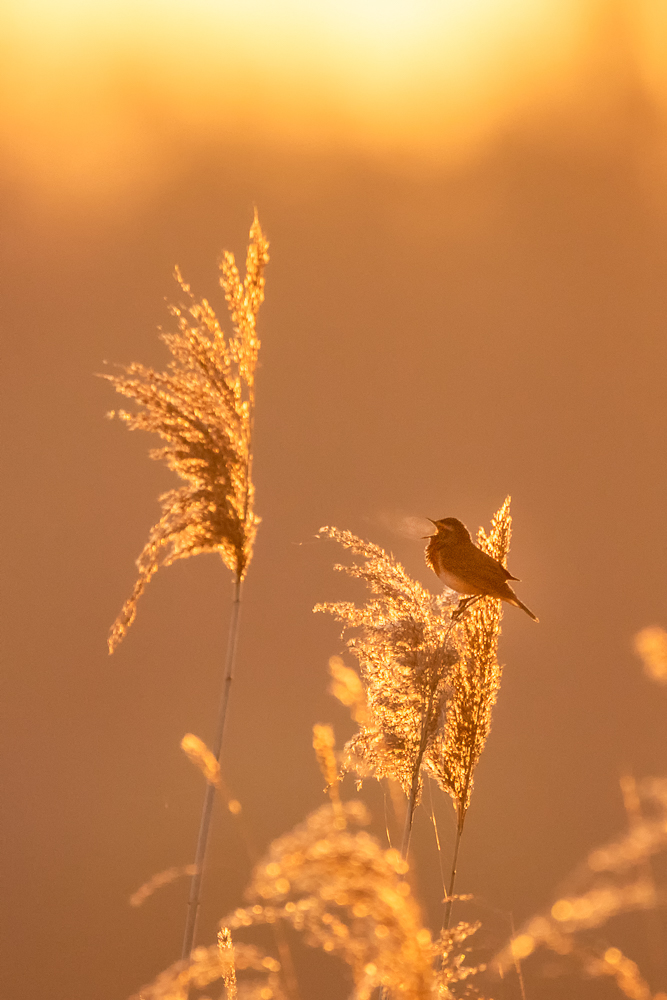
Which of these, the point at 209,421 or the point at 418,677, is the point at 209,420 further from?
the point at 418,677

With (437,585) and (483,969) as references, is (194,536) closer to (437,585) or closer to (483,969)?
(483,969)

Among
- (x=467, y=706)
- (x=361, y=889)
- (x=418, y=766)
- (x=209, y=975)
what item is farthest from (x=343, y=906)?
(x=467, y=706)

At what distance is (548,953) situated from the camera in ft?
4.81

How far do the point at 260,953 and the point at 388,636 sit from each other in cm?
112

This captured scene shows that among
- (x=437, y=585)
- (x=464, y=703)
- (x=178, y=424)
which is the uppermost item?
(x=437, y=585)

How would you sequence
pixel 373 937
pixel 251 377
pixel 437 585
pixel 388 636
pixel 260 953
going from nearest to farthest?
pixel 373 937
pixel 260 953
pixel 251 377
pixel 388 636
pixel 437 585

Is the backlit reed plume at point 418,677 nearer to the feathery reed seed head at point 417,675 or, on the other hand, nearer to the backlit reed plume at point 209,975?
the feathery reed seed head at point 417,675

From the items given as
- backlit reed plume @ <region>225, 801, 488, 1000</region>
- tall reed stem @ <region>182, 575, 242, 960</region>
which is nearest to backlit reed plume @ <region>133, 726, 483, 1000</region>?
backlit reed plume @ <region>225, 801, 488, 1000</region>

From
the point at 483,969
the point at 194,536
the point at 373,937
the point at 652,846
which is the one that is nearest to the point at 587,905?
the point at 652,846

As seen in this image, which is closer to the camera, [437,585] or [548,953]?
[548,953]

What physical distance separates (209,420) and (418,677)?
880 millimetres

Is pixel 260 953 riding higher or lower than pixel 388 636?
lower

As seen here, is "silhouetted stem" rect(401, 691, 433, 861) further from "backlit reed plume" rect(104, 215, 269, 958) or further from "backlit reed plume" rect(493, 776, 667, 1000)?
"backlit reed plume" rect(493, 776, 667, 1000)

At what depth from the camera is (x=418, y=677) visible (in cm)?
223
